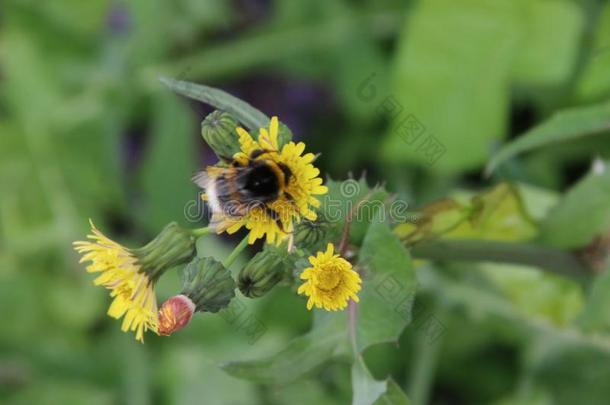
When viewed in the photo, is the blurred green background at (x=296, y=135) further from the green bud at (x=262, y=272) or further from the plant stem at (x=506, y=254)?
the green bud at (x=262, y=272)

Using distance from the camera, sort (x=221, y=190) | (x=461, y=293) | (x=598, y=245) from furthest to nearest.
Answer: (x=461, y=293)
(x=598, y=245)
(x=221, y=190)

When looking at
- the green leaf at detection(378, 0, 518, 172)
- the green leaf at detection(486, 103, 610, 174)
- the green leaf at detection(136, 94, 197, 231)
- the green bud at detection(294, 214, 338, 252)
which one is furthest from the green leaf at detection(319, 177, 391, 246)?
the green leaf at detection(136, 94, 197, 231)

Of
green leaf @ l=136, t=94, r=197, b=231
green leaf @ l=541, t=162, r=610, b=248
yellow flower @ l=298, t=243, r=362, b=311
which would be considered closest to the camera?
yellow flower @ l=298, t=243, r=362, b=311

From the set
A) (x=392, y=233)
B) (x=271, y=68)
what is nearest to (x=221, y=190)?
(x=392, y=233)

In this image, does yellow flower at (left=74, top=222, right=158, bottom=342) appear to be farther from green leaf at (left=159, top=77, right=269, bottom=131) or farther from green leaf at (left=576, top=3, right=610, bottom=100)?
green leaf at (left=576, top=3, right=610, bottom=100)

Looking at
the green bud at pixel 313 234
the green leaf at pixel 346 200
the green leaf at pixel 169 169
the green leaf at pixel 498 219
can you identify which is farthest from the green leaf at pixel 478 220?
the green leaf at pixel 169 169

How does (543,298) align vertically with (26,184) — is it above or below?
below

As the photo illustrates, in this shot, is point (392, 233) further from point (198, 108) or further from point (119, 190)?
point (198, 108)
